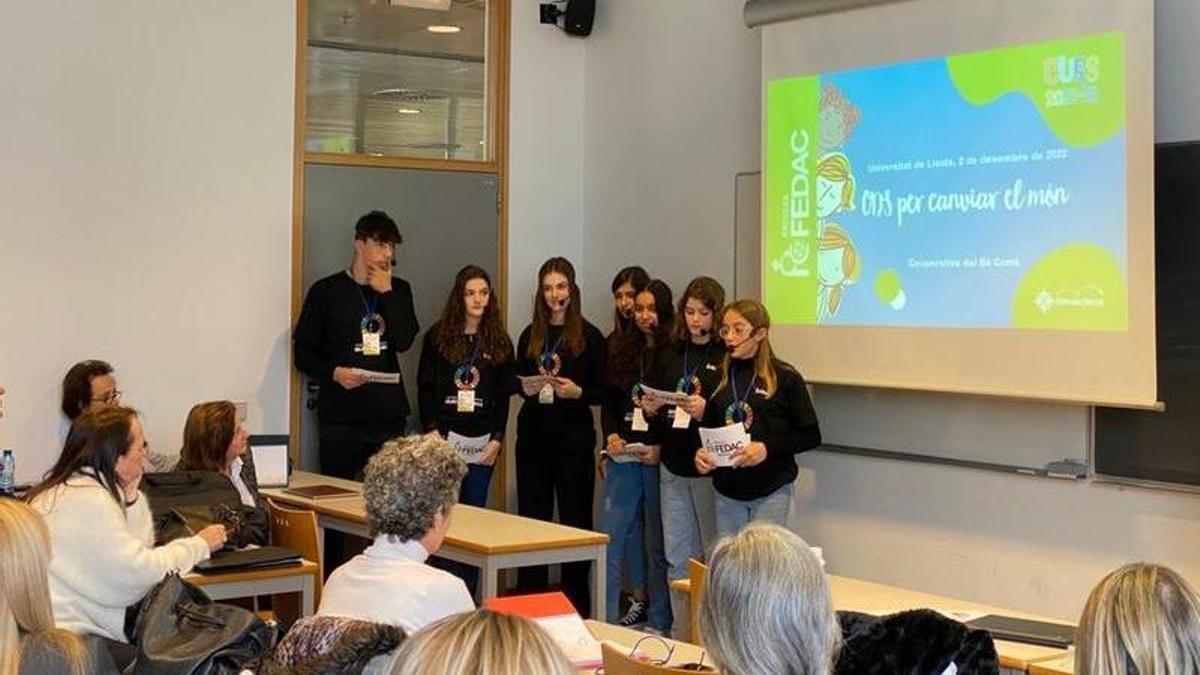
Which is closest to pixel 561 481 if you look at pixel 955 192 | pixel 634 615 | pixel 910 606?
pixel 634 615

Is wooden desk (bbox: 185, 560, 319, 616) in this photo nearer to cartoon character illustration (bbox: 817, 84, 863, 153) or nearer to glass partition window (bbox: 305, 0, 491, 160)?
cartoon character illustration (bbox: 817, 84, 863, 153)

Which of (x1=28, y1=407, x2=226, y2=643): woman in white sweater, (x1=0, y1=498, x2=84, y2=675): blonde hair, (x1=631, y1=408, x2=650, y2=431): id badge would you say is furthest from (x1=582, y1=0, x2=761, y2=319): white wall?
(x1=0, y1=498, x2=84, y2=675): blonde hair

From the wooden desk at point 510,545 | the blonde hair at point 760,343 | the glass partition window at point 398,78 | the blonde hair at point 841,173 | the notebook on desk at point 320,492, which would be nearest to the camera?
the wooden desk at point 510,545

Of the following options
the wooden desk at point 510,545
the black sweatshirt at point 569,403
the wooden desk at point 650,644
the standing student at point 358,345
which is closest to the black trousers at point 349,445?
the standing student at point 358,345

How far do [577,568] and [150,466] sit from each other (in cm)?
219

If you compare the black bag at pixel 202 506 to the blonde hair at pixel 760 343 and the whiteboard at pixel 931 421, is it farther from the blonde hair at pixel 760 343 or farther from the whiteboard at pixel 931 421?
the whiteboard at pixel 931 421

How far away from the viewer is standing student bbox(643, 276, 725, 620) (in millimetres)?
6430

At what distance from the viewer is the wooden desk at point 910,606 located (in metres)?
3.58

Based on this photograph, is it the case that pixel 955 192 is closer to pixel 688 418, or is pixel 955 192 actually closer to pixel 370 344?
pixel 688 418

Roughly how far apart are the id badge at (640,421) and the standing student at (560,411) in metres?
0.35

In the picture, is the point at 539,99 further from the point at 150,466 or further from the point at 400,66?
the point at 150,466

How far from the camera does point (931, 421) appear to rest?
6.28 m

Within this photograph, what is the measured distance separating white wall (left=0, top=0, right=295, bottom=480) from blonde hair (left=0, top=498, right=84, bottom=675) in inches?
169

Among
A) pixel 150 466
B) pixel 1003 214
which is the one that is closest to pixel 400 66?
pixel 150 466
